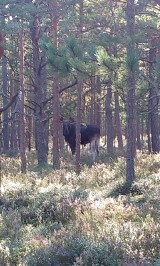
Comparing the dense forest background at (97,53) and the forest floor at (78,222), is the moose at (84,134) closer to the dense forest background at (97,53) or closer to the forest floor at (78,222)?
the dense forest background at (97,53)

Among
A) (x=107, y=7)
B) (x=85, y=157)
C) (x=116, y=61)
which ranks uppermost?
(x=107, y=7)

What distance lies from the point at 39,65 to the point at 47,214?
42.9 feet

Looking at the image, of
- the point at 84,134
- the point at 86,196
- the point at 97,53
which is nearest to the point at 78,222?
the point at 86,196

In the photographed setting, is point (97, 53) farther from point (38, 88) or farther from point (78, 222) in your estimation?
point (38, 88)

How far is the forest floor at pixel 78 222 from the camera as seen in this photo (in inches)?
276

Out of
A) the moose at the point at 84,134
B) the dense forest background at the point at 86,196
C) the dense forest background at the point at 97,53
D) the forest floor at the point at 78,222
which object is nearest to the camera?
the forest floor at the point at 78,222

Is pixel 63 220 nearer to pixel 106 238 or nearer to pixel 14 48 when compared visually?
pixel 106 238

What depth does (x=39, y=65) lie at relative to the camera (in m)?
22.4

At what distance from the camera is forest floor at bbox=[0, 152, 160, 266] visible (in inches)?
276

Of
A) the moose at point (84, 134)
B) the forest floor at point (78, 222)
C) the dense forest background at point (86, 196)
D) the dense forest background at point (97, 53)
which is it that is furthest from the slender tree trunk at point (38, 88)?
the forest floor at point (78, 222)

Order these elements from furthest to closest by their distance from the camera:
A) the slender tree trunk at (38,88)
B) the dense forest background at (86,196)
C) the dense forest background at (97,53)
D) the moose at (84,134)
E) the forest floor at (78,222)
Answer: the moose at (84,134) < the slender tree trunk at (38,88) < the dense forest background at (97,53) < the dense forest background at (86,196) < the forest floor at (78,222)

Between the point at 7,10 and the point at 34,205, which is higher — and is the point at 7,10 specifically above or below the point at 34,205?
above

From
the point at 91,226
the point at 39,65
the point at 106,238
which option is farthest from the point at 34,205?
the point at 39,65

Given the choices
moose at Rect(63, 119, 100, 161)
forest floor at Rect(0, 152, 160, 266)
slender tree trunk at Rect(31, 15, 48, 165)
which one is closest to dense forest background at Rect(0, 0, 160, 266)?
forest floor at Rect(0, 152, 160, 266)
